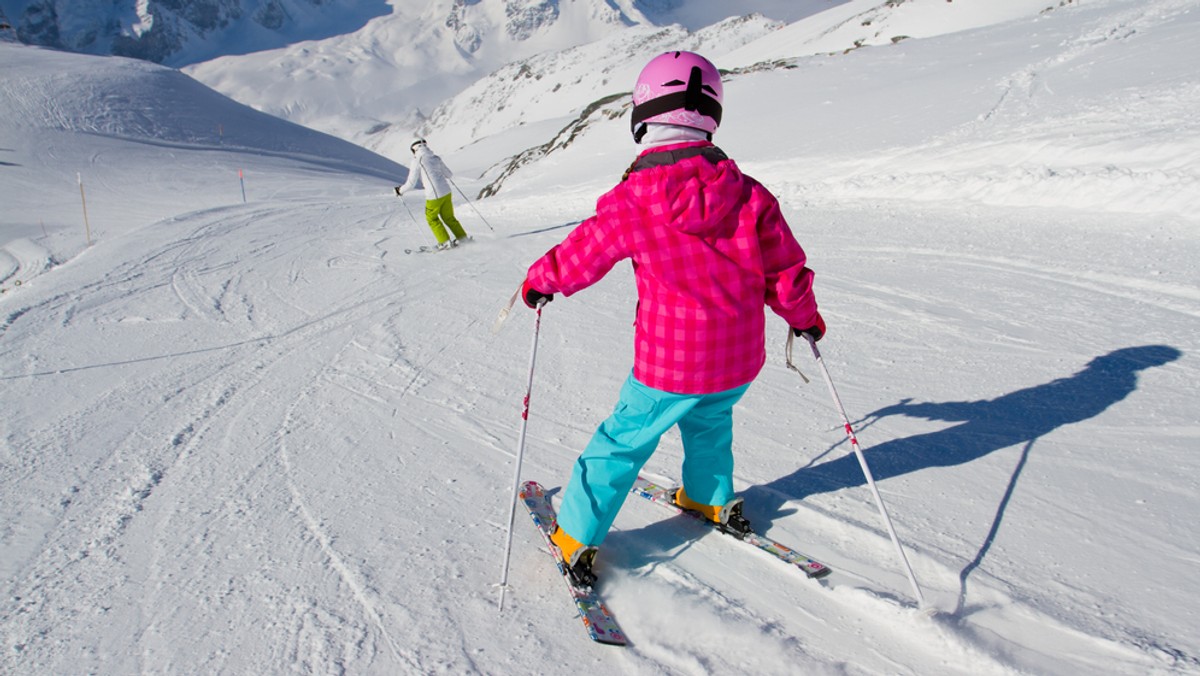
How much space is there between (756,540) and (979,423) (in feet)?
5.41

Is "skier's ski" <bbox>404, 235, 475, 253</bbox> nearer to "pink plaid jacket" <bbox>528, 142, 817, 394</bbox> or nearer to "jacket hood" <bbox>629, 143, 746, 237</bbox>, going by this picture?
"pink plaid jacket" <bbox>528, 142, 817, 394</bbox>

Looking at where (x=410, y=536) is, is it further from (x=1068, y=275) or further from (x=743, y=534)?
(x=1068, y=275)

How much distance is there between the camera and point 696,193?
2340 millimetres

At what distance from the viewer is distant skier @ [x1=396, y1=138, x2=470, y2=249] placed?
10.4 metres

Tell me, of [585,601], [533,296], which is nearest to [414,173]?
[533,296]

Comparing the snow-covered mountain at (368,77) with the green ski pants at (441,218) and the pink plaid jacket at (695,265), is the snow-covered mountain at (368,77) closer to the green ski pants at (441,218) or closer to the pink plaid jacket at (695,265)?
the green ski pants at (441,218)

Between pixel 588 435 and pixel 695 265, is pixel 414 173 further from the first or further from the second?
pixel 695 265

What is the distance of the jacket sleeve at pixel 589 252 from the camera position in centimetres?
243

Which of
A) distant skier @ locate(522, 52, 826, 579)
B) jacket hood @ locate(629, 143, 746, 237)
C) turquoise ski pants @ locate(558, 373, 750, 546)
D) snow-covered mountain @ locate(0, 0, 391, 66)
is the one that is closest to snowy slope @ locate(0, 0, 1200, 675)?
turquoise ski pants @ locate(558, 373, 750, 546)

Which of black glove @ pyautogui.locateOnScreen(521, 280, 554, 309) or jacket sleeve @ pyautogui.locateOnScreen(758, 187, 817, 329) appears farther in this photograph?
black glove @ pyautogui.locateOnScreen(521, 280, 554, 309)

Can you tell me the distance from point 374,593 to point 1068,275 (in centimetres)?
590

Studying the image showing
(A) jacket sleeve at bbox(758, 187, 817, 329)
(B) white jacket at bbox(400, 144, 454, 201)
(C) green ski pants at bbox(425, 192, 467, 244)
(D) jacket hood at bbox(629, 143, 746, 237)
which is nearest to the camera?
(D) jacket hood at bbox(629, 143, 746, 237)

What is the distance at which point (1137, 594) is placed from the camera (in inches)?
94.3

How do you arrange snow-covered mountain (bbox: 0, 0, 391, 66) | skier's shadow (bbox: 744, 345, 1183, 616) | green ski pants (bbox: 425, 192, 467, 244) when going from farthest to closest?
snow-covered mountain (bbox: 0, 0, 391, 66)
green ski pants (bbox: 425, 192, 467, 244)
skier's shadow (bbox: 744, 345, 1183, 616)
